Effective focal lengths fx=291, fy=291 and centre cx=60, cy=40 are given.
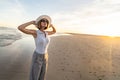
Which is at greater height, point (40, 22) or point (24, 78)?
point (40, 22)

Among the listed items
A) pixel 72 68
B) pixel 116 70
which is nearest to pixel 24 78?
pixel 72 68

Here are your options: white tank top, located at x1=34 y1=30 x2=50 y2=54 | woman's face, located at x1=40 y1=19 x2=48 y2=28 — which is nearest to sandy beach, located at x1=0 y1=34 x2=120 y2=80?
white tank top, located at x1=34 y1=30 x2=50 y2=54

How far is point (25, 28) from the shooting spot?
719 centimetres

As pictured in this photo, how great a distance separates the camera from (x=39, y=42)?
7.06 m

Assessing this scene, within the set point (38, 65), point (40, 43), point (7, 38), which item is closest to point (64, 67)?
point (38, 65)

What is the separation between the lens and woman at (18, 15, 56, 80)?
7090mm

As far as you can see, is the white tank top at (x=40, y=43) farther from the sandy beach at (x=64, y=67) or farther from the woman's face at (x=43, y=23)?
the sandy beach at (x=64, y=67)

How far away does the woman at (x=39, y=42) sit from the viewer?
23.3 ft

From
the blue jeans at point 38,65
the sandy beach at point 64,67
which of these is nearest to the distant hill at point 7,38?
the sandy beach at point 64,67

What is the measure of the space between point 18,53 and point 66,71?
419 cm

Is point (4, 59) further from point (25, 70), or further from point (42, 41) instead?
point (42, 41)

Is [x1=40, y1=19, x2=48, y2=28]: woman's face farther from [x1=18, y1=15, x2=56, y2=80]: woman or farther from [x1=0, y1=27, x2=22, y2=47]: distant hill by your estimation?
[x1=0, y1=27, x2=22, y2=47]: distant hill

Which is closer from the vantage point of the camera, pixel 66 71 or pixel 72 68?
pixel 66 71

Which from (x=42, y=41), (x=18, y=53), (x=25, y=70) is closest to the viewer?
(x=42, y=41)
